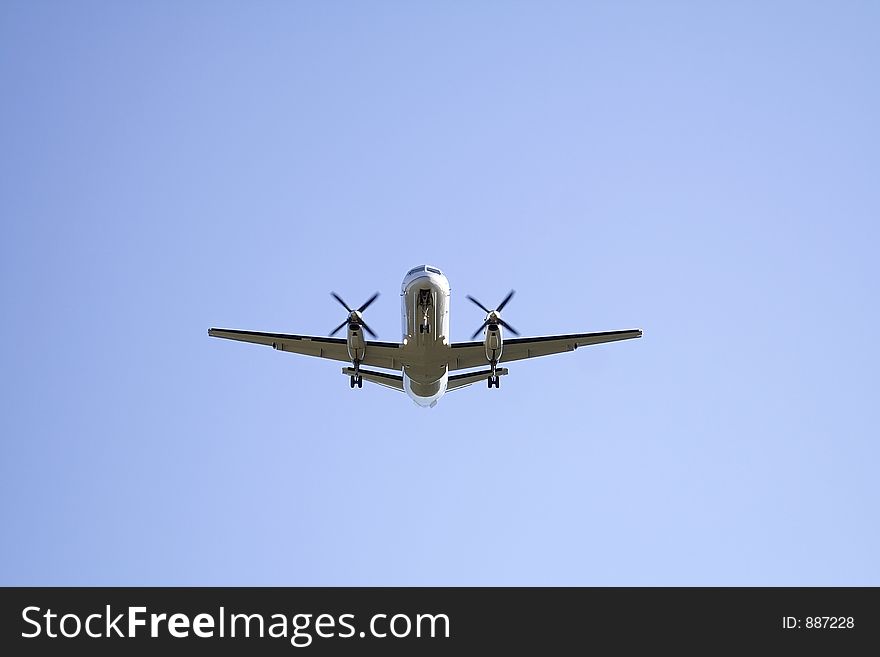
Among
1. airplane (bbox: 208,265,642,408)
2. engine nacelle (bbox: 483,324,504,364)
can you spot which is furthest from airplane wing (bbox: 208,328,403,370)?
engine nacelle (bbox: 483,324,504,364)

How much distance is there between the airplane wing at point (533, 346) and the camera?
35.9 metres

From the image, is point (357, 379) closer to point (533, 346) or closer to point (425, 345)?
point (425, 345)

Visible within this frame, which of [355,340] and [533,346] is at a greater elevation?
[533,346]

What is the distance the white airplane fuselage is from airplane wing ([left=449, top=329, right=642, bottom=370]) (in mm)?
944

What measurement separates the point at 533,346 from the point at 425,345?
5.41 metres

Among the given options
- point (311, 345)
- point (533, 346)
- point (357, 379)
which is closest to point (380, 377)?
point (357, 379)

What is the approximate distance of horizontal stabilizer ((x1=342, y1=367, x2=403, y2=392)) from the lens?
3594 centimetres

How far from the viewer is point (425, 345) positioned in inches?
1344

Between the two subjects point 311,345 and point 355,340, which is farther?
point 311,345

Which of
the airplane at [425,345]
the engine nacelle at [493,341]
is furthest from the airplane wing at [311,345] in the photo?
the engine nacelle at [493,341]

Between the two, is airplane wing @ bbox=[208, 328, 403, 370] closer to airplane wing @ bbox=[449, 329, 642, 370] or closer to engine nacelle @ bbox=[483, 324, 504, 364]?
airplane wing @ bbox=[449, 329, 642, 370]
